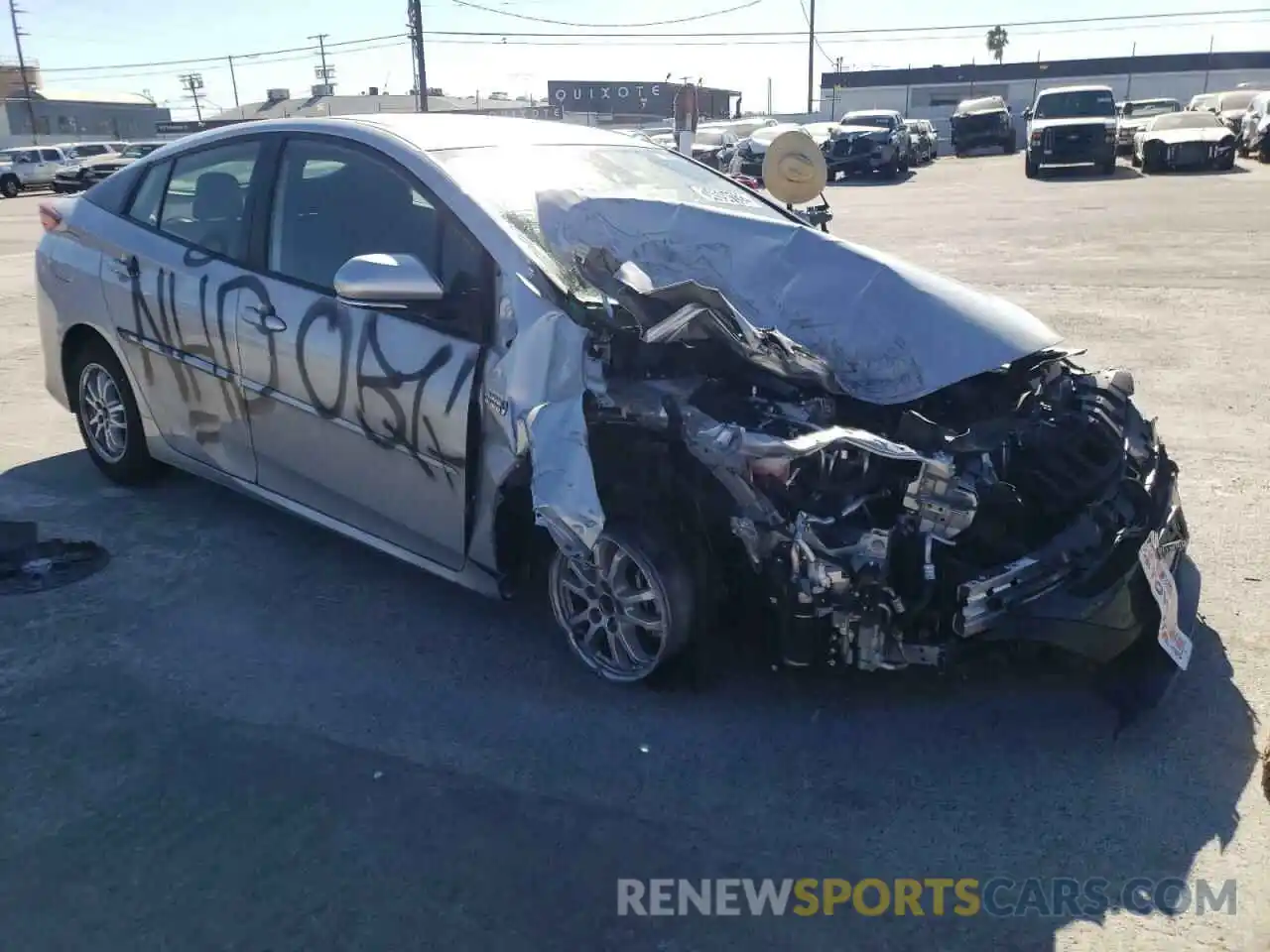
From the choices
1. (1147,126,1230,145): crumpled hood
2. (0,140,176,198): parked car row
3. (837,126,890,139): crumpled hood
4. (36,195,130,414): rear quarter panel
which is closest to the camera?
(36,195,130,414): rear quarter panel

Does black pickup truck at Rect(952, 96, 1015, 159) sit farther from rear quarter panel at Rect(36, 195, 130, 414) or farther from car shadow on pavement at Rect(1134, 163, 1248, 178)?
rear quarter panel at Rect(36, 195, 130, 414)

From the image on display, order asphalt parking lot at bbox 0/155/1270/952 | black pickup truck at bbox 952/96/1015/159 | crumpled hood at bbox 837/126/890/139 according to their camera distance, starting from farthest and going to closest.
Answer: black pickup truck at bbox 952/96/1015/159
crumpled hood at bbox 837/126/890/139
asphalt parking lot at bbox 0/155/1270/952

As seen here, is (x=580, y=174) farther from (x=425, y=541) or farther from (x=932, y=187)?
(x=932, y=187)

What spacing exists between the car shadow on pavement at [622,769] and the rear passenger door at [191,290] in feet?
2.59

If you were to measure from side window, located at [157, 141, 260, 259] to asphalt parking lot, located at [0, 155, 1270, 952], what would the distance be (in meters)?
1.31

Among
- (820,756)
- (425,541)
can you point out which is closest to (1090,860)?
(820,756)

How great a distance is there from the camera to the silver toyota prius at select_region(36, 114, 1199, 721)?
122 inches

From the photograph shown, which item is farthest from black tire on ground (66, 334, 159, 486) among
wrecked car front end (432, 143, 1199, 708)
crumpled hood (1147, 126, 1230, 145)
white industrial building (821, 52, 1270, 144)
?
white industrial building (821, 52, 1270, 144)

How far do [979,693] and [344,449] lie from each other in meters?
2.38

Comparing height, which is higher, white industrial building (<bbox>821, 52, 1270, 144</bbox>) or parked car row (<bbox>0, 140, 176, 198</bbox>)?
white industrial building (<bbox>821, 52, 1270, 144</bbox>)

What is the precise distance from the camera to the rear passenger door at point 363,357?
11.9 feet

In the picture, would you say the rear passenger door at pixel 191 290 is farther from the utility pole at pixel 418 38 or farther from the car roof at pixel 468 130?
the utility pole at pixel 418 38

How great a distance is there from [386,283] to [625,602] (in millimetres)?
1282

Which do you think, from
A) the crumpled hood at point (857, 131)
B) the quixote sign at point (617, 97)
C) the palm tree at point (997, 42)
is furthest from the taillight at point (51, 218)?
the palm tree at point (997, 42)
